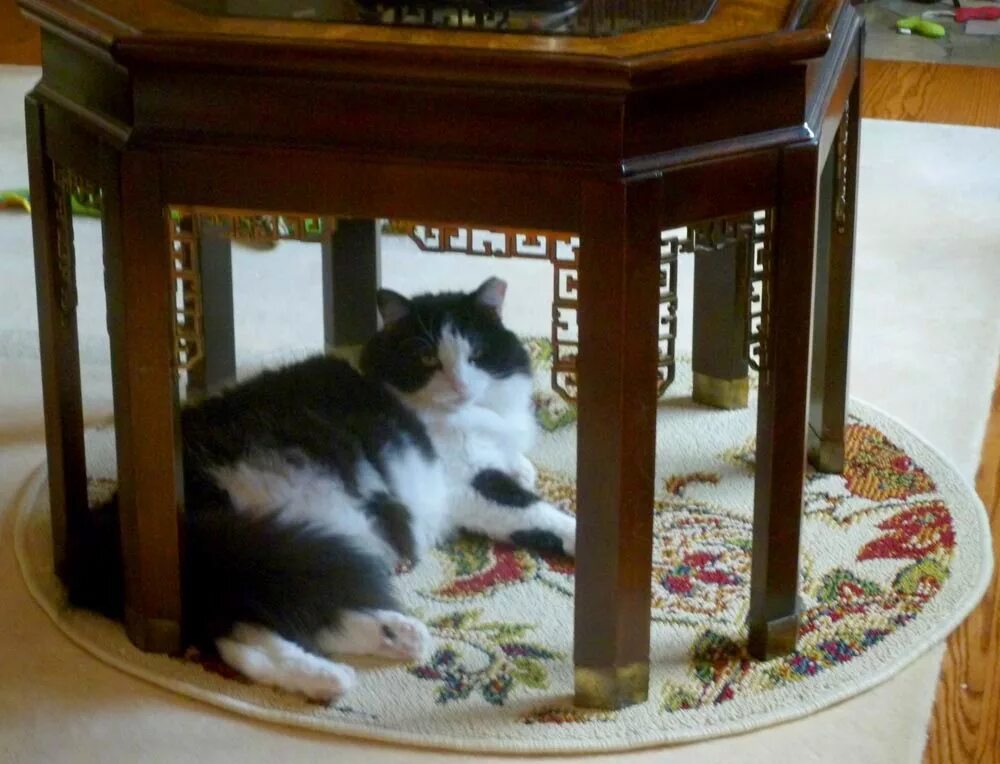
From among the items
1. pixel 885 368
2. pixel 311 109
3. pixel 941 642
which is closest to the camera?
pixel 311 109

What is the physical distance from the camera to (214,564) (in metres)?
1.43

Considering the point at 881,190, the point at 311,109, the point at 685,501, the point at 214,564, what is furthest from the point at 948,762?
the point at 881,190

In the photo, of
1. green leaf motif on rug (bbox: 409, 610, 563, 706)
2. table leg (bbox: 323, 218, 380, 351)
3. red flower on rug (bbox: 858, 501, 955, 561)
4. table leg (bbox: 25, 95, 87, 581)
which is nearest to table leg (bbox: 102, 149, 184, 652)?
table leg (bbox: 25, 95, 87, 581)

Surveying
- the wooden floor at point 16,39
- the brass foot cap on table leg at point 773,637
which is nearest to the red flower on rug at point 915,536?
the brass foot cap on table leg at point 773,637

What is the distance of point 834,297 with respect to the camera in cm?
178

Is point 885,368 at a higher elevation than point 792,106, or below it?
below

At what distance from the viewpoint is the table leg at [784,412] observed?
51.9 inches

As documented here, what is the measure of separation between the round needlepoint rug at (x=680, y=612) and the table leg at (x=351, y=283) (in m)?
0.33

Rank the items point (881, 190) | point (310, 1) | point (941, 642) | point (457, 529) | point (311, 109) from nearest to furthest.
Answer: point (311, 109) < point (310, 1) < point (941, 642) < point (457, 529) < point (881, 190)

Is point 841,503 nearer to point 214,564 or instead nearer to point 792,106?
point 792,106

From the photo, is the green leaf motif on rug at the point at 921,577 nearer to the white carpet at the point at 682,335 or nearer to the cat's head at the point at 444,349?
the white carpet at the point at 682,335

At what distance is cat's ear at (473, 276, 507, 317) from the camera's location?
1.78m

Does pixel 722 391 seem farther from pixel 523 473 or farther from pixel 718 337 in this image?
pixel 523 473

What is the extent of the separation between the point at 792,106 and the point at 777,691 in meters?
0.55
